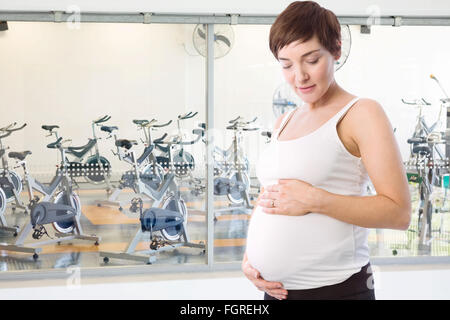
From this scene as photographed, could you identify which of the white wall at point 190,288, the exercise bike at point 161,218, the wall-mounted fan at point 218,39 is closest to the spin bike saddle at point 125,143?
the exercise bike at point 161,218

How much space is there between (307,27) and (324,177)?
0.23 metres

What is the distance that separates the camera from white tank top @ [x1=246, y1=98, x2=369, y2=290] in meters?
0.87

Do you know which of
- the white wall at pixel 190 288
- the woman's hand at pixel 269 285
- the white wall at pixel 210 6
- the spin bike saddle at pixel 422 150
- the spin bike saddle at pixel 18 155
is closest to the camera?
the woman's hand at pixel 269 285

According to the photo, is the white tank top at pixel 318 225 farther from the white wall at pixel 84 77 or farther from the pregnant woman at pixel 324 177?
the white wall at pixel 84 77

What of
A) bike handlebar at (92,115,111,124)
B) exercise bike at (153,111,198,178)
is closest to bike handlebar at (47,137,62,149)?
bike handlebar at (92,115,111,124)

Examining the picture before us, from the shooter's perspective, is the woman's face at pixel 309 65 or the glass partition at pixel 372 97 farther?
the glass partition at pixel 372 97

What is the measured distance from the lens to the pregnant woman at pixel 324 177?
0.84m

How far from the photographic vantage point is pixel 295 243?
912 millimetres

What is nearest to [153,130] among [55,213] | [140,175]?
[140,175]

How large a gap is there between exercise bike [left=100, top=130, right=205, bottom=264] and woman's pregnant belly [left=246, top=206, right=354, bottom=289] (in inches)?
104

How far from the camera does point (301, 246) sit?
2.98 feet

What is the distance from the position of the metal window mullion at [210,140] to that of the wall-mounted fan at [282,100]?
1.31ft

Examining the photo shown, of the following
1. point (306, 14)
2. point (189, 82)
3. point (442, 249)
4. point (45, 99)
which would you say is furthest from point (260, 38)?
point (306, 14)
